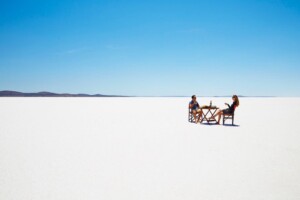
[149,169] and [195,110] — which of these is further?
[195,110]

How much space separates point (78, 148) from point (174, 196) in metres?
4.00

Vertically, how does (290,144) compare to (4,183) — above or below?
above

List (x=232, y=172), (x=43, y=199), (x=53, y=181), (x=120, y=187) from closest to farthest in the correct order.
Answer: (x=43, y=199) < (x=120, y=187) < (x=53, y=181) < (x=232, y=172)

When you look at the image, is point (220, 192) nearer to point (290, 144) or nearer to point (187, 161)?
point (187, 161)

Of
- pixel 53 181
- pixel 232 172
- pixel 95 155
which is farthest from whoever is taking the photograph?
pixel 95 155

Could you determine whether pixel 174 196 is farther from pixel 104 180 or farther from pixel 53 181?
pixel 53 181

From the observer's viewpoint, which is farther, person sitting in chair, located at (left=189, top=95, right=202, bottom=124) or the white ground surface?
person sitting in chair, located at (left=189, top=95, right=202, bottom=124)

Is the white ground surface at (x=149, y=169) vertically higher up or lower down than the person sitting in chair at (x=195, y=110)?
lower down

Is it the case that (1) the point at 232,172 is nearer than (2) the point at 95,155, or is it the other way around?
(1) the point at 232,172

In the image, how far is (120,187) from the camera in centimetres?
415

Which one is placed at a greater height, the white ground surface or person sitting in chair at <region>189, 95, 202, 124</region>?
person sitting in chair at <region>189, 95, 202, 124</region>

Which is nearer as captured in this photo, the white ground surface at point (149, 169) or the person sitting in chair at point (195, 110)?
the white ground surface at point (149, 169)

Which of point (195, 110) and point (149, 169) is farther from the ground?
point (195, 110)

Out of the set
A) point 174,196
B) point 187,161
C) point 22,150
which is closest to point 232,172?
point 187,161
